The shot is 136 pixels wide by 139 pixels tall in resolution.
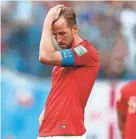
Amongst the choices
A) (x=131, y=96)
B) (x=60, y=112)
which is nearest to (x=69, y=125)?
(x=60, y=112)

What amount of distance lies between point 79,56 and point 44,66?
392 centimetres

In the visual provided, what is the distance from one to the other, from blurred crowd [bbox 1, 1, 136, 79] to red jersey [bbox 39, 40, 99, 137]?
3804mm

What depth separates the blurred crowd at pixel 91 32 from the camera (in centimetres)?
880

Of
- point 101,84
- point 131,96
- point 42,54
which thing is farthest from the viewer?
A: point 101,84

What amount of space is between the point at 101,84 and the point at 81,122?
3.81 metres

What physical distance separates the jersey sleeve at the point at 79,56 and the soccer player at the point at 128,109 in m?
0.76

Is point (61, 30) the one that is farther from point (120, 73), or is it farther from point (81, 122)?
point (120, 73)

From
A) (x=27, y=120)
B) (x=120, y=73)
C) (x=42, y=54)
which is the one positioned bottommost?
(x=27, y=120)

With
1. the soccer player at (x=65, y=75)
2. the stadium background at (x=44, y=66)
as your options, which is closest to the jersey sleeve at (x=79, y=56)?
the soccer player at (x=65, y=75)

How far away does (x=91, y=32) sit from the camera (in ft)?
28.9

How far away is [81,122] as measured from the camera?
195 inches

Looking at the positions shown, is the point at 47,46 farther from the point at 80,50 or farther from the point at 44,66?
the point at 44,66

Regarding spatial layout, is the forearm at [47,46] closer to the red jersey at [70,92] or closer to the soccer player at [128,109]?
the red jersey at [70,92]

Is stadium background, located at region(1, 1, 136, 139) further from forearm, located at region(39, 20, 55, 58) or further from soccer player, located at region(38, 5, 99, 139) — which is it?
forearm, located at region(39, 20, 55, 58)
